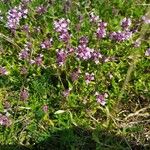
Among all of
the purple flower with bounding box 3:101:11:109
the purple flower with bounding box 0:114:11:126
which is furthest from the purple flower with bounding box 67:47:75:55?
the purple flower with bounding box 0:114:11:126

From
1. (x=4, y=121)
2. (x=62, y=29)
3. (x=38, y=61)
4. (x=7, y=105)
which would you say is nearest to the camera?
(x=4, y=121)

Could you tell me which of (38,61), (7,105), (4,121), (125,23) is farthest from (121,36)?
(4,121)

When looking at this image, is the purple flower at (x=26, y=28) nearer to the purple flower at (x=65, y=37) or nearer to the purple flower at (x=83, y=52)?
the purple flower at (x=65, y=37)

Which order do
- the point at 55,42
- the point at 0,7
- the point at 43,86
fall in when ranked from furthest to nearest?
the point at 0,7 → the point at 55,42 → the point at 43,86

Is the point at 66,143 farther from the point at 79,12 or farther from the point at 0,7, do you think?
the point at 0,7

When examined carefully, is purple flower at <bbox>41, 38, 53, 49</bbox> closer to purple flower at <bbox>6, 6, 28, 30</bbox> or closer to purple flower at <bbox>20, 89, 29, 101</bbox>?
purple flower at <bbox>6, 6, 28, 30</bbox>

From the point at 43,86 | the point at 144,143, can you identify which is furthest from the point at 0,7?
the point at 144,143

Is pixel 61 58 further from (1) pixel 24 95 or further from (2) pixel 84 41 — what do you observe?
(1) pixel 24 95

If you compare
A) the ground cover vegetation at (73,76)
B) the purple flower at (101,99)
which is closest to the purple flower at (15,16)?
the ground cover vegetation at (73,76)
